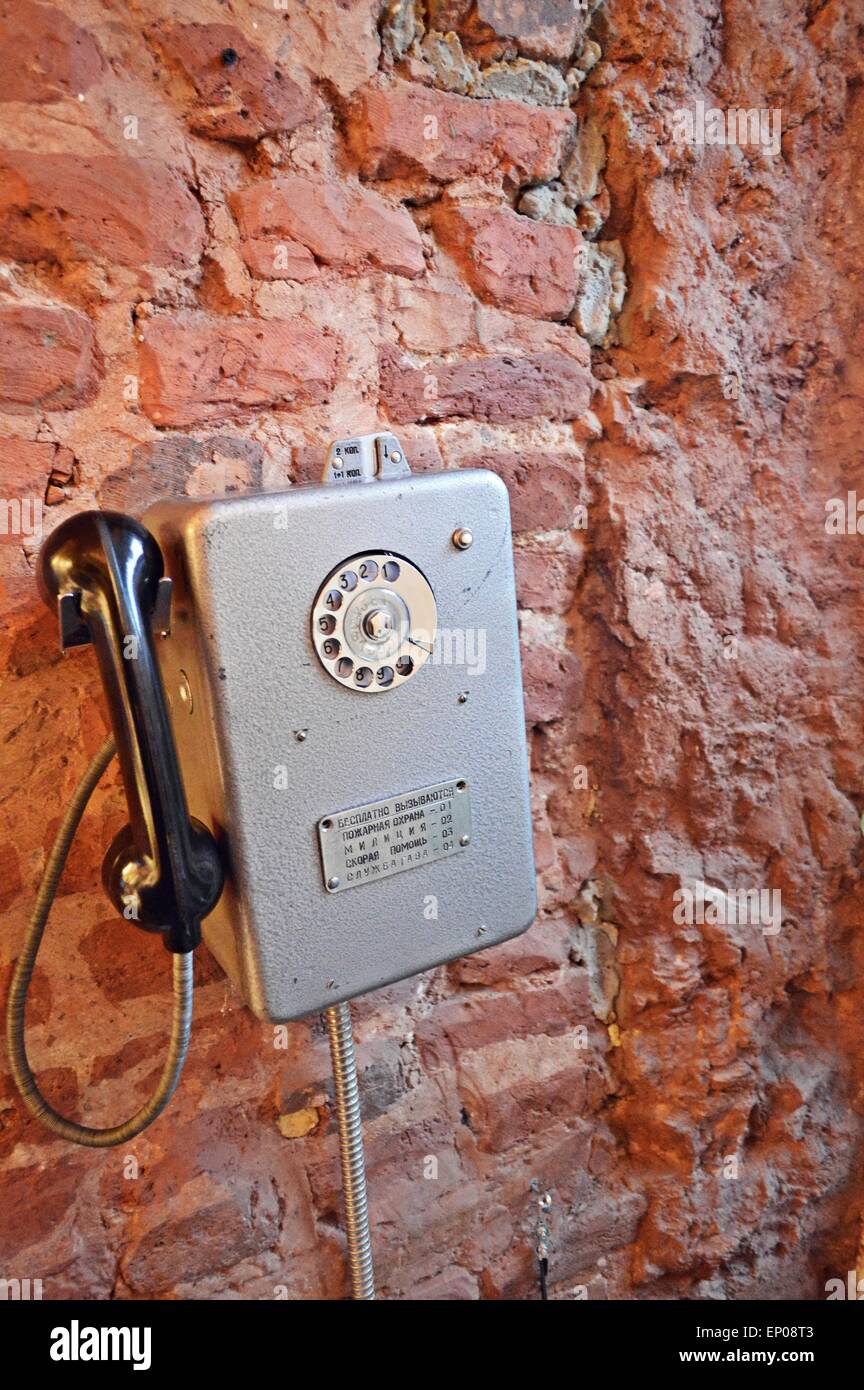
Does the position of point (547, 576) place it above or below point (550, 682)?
above

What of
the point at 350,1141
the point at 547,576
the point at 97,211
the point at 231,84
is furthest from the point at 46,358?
the point at 350,1141

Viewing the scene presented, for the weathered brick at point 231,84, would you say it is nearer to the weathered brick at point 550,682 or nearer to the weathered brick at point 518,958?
the weathered brick at point 550,682

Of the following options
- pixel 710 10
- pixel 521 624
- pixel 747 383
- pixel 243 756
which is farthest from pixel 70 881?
pixel 710 10

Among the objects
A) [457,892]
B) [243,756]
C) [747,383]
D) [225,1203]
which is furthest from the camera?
[747,383]

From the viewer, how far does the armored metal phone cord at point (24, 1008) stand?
0.71 metres

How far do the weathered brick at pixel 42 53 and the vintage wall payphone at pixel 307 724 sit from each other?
0.32 m

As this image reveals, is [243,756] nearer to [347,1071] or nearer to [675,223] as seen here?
[347,1071]

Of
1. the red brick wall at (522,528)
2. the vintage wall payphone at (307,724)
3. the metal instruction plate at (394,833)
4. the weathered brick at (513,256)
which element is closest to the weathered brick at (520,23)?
the red brick wall at (522,528)

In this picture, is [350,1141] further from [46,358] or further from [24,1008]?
[46,358]

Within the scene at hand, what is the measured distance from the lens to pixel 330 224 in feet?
2.69

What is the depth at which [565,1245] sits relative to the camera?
3.52 feet

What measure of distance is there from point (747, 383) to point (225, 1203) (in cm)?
97

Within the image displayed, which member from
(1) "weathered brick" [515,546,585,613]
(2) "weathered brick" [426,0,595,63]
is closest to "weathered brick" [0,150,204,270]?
(2) "weathered brick" [426,0,595,63]

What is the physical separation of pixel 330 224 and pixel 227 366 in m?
0.16
